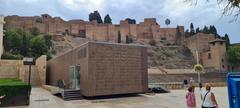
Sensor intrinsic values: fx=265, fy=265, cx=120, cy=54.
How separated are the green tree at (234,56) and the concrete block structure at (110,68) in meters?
54.1

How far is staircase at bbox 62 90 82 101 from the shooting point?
16.6 metres

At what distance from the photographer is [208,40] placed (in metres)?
81.4

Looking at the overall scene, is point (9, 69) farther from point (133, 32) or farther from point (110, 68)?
point (133, 32)

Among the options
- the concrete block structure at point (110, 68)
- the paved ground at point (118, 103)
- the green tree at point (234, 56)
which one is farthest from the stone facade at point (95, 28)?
the paved ground at point (118, 103)

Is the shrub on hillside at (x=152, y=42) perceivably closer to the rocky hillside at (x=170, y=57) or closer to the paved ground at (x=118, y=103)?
the rocky hillside at (x=170, y=57)

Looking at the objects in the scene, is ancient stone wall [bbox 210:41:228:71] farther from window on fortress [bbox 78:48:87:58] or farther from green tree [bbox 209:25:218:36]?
window on fortress [bbox 78:48:87:58]

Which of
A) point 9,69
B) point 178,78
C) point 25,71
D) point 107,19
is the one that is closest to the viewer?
point 25,71

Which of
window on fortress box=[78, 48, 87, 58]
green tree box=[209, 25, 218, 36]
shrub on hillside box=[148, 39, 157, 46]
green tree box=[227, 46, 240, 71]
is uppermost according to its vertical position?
green tree box=[209, 25, 218, 36]

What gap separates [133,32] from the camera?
8962cm

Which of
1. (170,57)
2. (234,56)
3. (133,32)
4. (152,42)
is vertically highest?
(133,32)

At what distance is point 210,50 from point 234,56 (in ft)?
28.9

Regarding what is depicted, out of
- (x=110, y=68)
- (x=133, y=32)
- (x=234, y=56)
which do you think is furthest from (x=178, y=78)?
(x=133, y=32)

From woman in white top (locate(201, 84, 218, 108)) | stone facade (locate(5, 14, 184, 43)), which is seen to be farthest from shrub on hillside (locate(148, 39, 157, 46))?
woman in white top (locate(201, 84, 218, 108))

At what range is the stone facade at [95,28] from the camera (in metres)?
79.5
